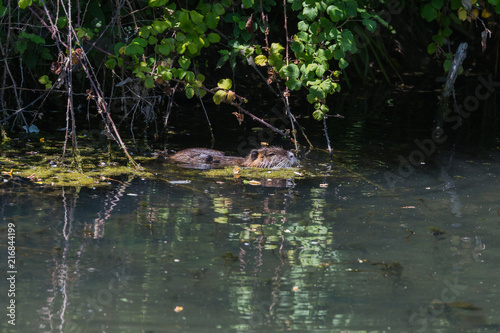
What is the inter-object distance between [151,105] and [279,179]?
89.1 inches

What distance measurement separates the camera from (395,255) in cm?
468

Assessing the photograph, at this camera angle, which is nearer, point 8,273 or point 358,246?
point 8,273

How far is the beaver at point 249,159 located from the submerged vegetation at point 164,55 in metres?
0.19

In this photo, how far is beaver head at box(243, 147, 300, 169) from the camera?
727cm

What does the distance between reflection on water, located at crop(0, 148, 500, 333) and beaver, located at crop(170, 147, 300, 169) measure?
0.78 meters

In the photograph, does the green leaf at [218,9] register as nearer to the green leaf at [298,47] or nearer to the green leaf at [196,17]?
the green leaf at [196,17]

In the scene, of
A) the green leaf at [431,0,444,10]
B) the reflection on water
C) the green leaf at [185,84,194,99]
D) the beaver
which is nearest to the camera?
the reflection on water

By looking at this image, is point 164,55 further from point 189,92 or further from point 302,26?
point 302,26

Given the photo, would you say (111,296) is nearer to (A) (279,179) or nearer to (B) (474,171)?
(A) (279,179)

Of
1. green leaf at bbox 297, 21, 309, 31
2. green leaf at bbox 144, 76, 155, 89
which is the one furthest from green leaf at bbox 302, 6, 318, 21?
green leaf at bbox 144, 76, 155, 89

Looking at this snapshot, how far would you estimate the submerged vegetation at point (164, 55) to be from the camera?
22.1 ft

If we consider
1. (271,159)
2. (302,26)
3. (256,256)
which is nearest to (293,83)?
(302,26)

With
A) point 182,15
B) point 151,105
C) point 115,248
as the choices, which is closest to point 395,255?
point 115,248

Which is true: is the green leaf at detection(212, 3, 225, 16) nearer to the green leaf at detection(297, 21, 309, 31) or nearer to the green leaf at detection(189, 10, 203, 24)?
the green leaf at detection(189, 10, 203, 24)
